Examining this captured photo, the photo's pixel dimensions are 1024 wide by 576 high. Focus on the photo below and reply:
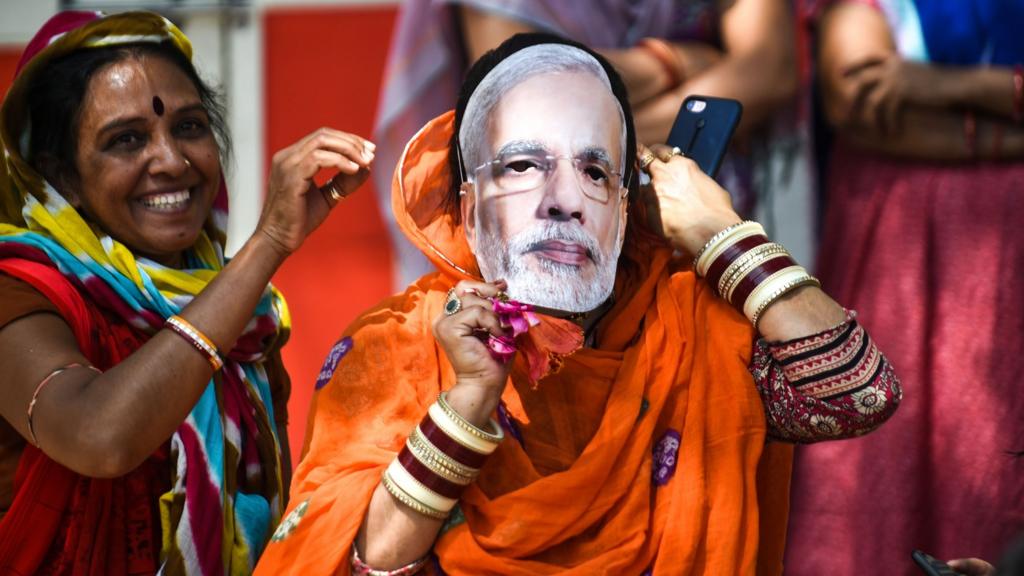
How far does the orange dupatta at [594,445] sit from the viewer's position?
2.31 m

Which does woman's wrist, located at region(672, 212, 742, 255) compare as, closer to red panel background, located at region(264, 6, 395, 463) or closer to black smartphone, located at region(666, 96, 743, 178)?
black smartphone, located at region(666, 96, 743, 178)

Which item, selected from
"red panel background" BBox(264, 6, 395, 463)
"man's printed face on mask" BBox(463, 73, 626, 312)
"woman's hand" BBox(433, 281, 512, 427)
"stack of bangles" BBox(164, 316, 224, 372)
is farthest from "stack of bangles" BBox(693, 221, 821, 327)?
"red panel background" BBox(264, 6, 395, 463)

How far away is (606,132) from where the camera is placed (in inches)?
100

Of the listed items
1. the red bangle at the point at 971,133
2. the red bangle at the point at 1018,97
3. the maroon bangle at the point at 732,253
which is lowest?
the maroon bangle at the point at 732,253

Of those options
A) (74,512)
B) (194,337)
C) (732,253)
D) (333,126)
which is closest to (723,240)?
(732,253)

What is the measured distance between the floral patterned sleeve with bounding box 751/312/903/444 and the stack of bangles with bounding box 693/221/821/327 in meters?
0.09

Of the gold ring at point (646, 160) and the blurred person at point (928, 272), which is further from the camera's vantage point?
the blurred person at point (928, 272)

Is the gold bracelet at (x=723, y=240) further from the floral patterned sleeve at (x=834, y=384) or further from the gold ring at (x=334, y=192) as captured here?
the gold ring at (x=334, y=192)

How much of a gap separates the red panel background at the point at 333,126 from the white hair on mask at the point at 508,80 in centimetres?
189

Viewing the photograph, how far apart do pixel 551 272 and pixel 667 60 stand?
5.07ft

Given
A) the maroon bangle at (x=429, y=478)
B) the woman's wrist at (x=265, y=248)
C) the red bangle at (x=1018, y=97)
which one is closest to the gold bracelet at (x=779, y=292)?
the maroon bangle at (x=429, y=478)

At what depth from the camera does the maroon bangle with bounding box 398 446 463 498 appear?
7.32 ft

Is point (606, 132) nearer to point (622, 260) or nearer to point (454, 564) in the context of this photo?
point (622, 260)

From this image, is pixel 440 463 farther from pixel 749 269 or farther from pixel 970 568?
pixel 970 568
